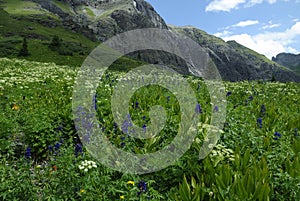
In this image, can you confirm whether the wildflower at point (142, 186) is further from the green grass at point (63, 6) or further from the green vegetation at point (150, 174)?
the green grass at point (63, 6)

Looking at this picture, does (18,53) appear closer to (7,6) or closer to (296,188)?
(296,188)

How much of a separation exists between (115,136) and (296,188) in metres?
3.04

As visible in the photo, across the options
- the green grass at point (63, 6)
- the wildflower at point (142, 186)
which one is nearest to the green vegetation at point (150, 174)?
the wildflower at point (142, 186)

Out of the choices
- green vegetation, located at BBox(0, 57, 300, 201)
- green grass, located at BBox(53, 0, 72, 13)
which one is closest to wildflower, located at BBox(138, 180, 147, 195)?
green vegetation, located at BBox(0, 57, 300, 201)

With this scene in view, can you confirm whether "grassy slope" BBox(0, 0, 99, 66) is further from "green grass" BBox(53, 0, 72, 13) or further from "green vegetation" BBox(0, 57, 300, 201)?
"green grass" BBox(53, 0, 72, 13)

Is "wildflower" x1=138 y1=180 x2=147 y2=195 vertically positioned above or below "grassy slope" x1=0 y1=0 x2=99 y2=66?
below

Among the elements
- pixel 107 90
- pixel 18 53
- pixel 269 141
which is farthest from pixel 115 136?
pixel 18 53

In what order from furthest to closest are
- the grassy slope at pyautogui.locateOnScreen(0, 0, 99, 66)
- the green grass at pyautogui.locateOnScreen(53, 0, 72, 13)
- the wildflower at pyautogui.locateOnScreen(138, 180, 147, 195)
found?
the green grass at pyautogui.locateOnScreen(53, 0, 72, 13), the grassy slope at pyautogui.locateOnScreen(0, 0, 99, 66), the wildflower at pyautogui.locateOnScreen(138, 180, 147, 195)

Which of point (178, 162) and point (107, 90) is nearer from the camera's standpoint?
point (178, 162)

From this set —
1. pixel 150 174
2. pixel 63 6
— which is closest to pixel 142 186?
pixel 150 174

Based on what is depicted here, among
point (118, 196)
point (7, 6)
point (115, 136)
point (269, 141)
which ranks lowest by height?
point (118, 196)

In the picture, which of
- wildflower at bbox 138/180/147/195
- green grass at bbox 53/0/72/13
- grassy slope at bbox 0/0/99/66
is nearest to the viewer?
wildflower at bbox 138/180/147/195

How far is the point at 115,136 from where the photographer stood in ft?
16.8

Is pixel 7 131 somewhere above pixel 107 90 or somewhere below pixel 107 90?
below
